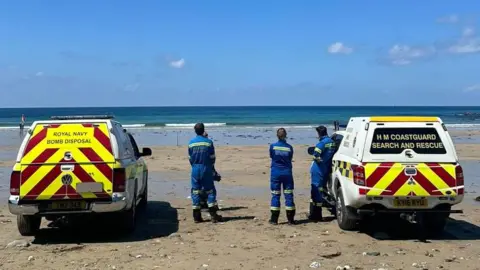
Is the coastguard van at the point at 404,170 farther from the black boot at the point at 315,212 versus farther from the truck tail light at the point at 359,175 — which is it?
the black boot at the point at 315,212

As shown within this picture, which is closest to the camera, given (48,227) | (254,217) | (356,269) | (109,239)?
(356,269)

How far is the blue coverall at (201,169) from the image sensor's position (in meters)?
10.6

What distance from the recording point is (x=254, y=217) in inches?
445

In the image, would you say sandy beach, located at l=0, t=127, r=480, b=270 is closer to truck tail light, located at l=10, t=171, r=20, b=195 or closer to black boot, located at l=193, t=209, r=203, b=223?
black boot, located at l=193, t=209, r=203, b=223

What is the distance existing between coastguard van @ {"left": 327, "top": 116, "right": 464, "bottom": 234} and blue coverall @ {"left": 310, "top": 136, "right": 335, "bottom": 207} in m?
1.49

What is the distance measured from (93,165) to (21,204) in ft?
3.96

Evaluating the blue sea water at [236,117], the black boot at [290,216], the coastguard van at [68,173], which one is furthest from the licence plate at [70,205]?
the blue sea water at [236,117]

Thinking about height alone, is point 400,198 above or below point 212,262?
above

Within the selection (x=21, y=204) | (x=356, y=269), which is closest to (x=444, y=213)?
(x=356, y=269)

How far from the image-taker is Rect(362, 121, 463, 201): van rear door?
29.0 ft

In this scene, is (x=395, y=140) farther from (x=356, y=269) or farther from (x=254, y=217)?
(x=254, y=217)

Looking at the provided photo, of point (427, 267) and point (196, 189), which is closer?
point (427, 267)

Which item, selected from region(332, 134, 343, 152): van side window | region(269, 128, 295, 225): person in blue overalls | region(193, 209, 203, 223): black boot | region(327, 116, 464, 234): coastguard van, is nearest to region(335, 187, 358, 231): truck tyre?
region(327, 116, 464, 234): coastguard van

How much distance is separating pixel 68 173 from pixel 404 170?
511 cm
